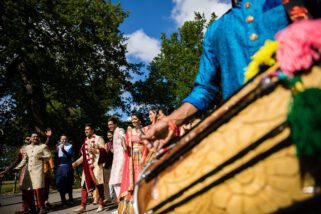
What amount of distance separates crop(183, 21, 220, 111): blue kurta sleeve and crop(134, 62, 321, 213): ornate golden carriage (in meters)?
0.54

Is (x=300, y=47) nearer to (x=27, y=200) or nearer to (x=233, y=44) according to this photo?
(x=233, y=44)

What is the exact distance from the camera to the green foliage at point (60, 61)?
15648mm

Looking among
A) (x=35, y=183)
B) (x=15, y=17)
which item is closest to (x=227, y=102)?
(x=35, y=183)

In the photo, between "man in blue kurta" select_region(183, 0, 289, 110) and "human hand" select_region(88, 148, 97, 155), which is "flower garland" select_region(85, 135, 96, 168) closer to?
"human hand" select_region(88, 148, 97, 155)

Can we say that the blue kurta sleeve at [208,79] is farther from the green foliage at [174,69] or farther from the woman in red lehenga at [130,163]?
the green foliage at [174,69]

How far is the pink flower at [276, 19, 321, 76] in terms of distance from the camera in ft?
2.66

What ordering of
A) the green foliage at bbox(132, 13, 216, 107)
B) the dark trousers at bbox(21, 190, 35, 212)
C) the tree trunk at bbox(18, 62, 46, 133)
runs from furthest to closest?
the green foliage at bbox(132, 13, 216, 107), the tree trunk at bbox(18, 62, 46, 133), the dark trousers at bbox(21, 190, 35, 212)

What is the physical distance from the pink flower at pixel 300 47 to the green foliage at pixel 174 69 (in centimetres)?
2131

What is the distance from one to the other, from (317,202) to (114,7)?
2281 centimetres

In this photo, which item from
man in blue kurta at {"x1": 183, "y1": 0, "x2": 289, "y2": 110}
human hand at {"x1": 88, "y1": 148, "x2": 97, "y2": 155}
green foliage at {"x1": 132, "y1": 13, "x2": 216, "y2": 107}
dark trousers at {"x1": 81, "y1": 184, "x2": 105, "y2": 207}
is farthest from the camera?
green foliage at {"x1": 132, "y1": 13, "x2": 216, "y2": 107}

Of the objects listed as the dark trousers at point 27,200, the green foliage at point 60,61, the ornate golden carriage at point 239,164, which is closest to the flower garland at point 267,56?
the ornate golden carriage at point 239,164

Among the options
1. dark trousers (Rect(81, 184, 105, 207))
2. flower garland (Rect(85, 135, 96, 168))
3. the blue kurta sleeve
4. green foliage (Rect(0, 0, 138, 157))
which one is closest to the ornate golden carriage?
the blue kurta sleeve

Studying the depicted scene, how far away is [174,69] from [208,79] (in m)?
24.4

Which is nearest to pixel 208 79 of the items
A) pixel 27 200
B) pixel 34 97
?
pixel 27 200
